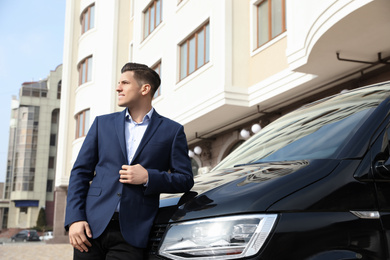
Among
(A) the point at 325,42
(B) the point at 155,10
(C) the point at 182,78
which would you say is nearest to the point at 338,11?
(A) the point at 325,42

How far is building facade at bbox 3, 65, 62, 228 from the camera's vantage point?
236 ft

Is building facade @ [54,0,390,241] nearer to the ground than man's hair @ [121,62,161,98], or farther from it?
farther from it

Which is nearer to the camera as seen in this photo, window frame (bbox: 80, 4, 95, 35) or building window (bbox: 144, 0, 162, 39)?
building window (bbox: 144, 0, 162, 39)

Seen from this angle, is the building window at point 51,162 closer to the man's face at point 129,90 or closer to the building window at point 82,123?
the building window at point 82,123

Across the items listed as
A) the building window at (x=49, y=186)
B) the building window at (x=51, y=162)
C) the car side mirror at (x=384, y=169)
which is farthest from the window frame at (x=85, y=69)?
the building window at (x=51, y=162)

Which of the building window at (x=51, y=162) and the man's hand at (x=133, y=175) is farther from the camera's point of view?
the building window at (x=51, y=162)

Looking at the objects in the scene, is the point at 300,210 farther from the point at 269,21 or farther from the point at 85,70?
the point at 85,70

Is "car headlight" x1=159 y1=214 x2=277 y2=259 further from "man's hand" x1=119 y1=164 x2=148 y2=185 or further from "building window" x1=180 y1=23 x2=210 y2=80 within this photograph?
"building window" x1=180 y1=23 x2=210 y2=80

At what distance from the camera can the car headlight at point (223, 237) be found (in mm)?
2143

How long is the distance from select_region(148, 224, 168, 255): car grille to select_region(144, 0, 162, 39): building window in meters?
17.3

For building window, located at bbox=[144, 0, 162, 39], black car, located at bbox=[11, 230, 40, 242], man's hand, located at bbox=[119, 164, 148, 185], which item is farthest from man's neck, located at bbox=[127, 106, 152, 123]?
black car, located at bbox=[11, 230, 40, 242]

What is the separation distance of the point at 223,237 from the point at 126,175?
0.67 metres

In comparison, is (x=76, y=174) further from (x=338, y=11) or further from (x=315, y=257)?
(x=338, y=11)

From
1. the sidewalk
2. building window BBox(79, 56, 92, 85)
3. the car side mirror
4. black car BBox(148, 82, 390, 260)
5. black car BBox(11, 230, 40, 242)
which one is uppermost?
building window BBox(79, 56, 92, 85)
